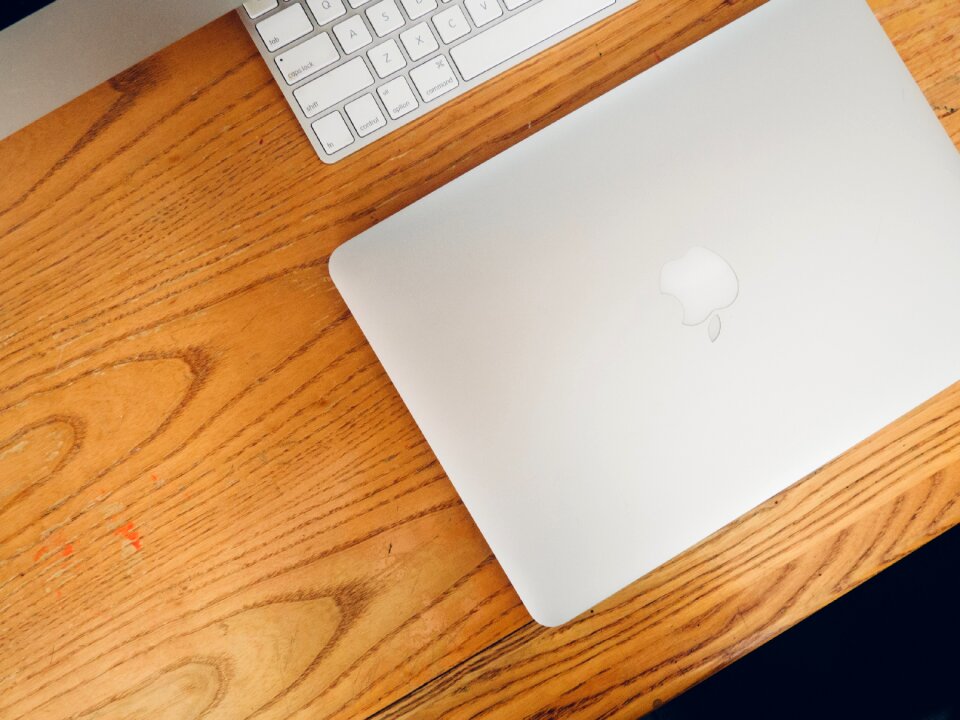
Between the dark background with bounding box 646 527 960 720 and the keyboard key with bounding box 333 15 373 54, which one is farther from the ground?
the keyboard key with bounding box 333 15 373 54

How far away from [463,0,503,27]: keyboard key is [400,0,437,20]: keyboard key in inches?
0.9

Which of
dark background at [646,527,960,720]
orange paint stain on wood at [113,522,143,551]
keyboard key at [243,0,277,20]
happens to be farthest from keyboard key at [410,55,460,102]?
dark background at [646,527,960,720]

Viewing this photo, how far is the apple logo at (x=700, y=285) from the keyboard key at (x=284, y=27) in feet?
0.97

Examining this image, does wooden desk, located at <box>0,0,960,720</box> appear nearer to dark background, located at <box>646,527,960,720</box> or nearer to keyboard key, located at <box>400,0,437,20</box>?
keyboard key, located at <box>400,0,437,20</box>

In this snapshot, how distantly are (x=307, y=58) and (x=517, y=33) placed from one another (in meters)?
0.15

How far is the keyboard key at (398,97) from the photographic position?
1.67ft

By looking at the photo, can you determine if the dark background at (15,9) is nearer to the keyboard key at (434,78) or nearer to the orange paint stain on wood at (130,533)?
the keyboard key at (434,78)

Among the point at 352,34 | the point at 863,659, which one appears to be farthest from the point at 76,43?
the point at 863,659

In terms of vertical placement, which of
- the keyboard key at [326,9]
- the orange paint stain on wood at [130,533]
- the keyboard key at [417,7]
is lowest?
the orange paint stain on wood at [130,533]

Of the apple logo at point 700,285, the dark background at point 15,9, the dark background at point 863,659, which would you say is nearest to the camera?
the dark background at point 15,9

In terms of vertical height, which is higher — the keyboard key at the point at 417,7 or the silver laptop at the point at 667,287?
the keyboard key at the point at 417,7

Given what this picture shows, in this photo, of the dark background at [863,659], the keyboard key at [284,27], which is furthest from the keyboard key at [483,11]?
the dark background at [863,659]

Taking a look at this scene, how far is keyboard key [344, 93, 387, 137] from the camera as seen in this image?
510 millimetres

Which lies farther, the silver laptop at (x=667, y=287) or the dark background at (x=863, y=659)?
the dark background at (x=863, y=659)
